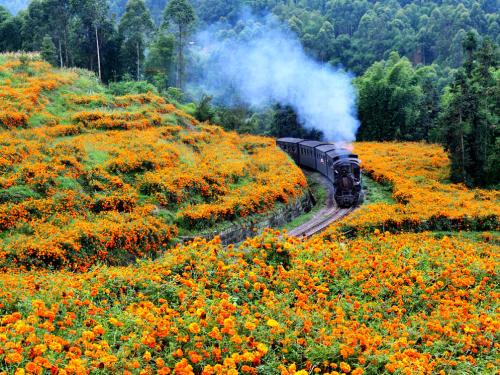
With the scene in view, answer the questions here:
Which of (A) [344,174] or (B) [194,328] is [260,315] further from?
(A) [344,174]

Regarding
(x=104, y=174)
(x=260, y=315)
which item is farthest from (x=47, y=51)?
(x=260, y=315)

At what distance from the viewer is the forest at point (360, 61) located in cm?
3616

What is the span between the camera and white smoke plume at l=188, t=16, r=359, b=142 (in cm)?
5559

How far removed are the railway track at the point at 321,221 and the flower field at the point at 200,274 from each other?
6.31ft

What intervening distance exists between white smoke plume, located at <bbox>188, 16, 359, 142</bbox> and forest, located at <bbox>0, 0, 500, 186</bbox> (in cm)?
218

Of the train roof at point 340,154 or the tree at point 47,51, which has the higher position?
the tree at point 47,51

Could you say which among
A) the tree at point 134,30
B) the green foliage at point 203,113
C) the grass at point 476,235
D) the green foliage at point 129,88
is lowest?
the grass at point 476,235

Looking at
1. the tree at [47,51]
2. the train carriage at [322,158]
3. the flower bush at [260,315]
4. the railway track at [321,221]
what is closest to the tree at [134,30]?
the tree at [47,51]

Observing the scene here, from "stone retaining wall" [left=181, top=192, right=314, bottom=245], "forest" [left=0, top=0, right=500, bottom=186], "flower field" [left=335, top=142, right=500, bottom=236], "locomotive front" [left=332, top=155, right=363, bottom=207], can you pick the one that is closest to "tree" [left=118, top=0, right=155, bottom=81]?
"forest" [left=0, top=0, right=500, bottom=186]

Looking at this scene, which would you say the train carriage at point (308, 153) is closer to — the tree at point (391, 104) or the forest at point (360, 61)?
the forest at point (360, 61)

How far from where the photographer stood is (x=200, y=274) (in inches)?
437

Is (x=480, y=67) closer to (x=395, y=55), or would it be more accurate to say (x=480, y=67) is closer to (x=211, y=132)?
(x=211, y=132)

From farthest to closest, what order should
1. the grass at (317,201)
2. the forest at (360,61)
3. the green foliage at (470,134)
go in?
1. the forest at (360,61)
2. the green foliage at (470,134)
3. the grass at (317,201)

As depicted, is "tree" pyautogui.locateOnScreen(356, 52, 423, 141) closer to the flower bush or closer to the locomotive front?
the locomotive front
